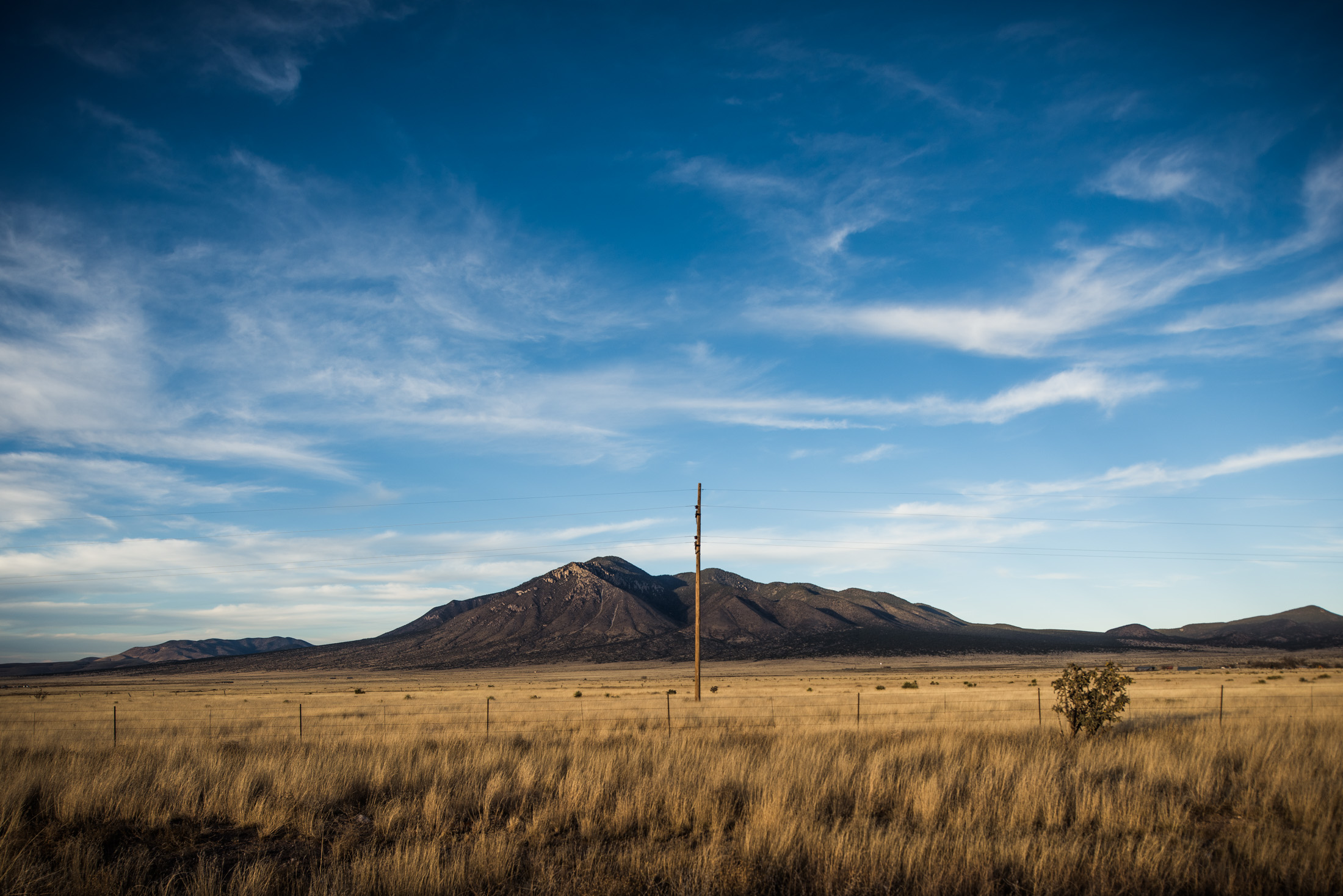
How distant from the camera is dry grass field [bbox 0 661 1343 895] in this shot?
785cm

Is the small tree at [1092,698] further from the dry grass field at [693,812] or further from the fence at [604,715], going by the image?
the fence at [604,715]

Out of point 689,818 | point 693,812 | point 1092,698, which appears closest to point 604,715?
point 1092,698

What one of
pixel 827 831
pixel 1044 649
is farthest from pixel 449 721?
pixel 1044 649

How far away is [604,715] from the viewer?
32156 millimetres

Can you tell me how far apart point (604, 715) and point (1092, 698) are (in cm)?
1934

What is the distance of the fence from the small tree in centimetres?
256

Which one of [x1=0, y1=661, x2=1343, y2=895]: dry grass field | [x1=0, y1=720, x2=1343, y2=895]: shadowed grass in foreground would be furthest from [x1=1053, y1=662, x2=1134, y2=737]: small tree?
[x1=0, y1=720, x2=1343, y2=895]: shadowed grass in foreground

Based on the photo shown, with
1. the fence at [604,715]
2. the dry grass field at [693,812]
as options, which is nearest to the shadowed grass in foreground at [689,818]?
the dry grass field at [693,812]

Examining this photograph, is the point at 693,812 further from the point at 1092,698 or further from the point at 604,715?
the point at 604,715

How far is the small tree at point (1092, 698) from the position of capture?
18750 millimetres

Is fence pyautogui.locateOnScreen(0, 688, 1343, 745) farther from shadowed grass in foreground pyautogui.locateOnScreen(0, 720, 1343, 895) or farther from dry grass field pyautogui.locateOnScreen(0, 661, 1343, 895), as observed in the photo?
shadowed grass in foreground pyautogui.locateOnScreen(0, 720, 1343, 895)

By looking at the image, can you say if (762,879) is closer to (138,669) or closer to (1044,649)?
(1044,649)

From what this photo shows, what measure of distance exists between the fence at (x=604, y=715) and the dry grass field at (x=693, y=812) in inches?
102

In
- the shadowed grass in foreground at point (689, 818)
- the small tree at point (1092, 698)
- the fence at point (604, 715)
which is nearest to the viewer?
the shadowed grass in foreground at point (689, 818)
